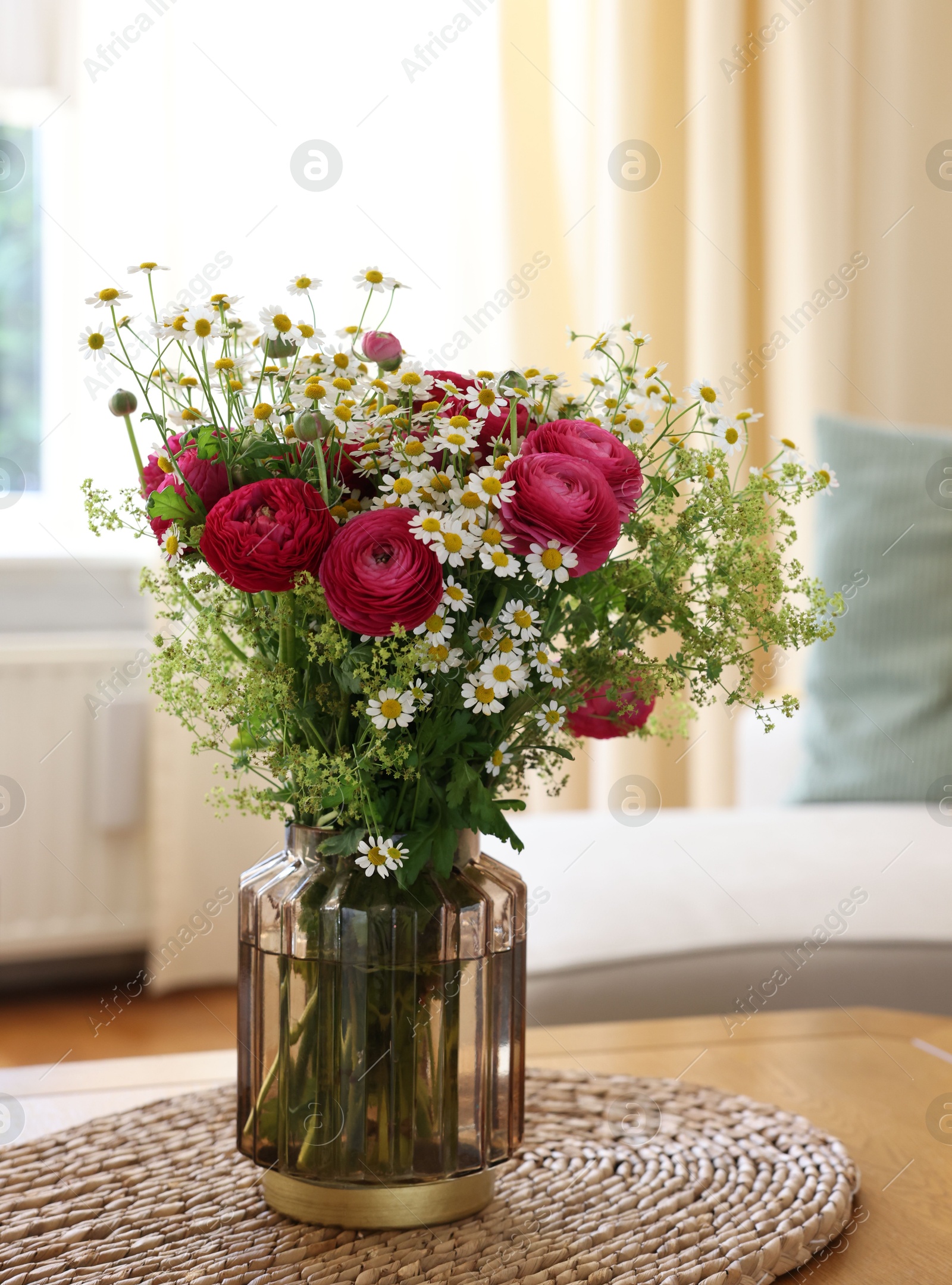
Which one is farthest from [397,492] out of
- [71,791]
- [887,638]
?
[71,791]

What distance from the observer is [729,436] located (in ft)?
2.15

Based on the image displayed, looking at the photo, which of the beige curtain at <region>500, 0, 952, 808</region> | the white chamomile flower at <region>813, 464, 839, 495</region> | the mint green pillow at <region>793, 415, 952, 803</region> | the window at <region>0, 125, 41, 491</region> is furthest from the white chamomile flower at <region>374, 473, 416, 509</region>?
the window at <region>0, 125, 41, 491</region>

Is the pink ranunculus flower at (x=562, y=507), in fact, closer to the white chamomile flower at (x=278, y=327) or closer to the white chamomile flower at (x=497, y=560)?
the white chamomile flower at (x=497, y=560)

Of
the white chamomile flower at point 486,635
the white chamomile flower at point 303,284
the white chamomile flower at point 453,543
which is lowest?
the white chamomile flower at point 486,635

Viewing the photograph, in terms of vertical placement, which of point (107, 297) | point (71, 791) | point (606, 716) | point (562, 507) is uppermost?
point (107, 297)

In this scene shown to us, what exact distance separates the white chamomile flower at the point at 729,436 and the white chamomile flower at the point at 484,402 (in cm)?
13

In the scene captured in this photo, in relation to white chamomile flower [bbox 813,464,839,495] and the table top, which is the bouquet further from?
the table top

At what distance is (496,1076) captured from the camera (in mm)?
659

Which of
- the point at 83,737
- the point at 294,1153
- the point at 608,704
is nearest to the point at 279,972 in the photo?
the point at 294,1153

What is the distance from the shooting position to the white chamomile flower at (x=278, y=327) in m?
0.61

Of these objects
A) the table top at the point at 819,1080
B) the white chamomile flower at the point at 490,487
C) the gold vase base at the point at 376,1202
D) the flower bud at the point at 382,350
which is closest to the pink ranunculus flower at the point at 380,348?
the flower bud at the point at 382,350

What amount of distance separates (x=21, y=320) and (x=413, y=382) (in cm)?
224

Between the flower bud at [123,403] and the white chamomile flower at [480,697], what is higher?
the flower bud at [123,403]

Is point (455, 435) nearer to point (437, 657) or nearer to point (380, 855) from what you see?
point (437, 657)
